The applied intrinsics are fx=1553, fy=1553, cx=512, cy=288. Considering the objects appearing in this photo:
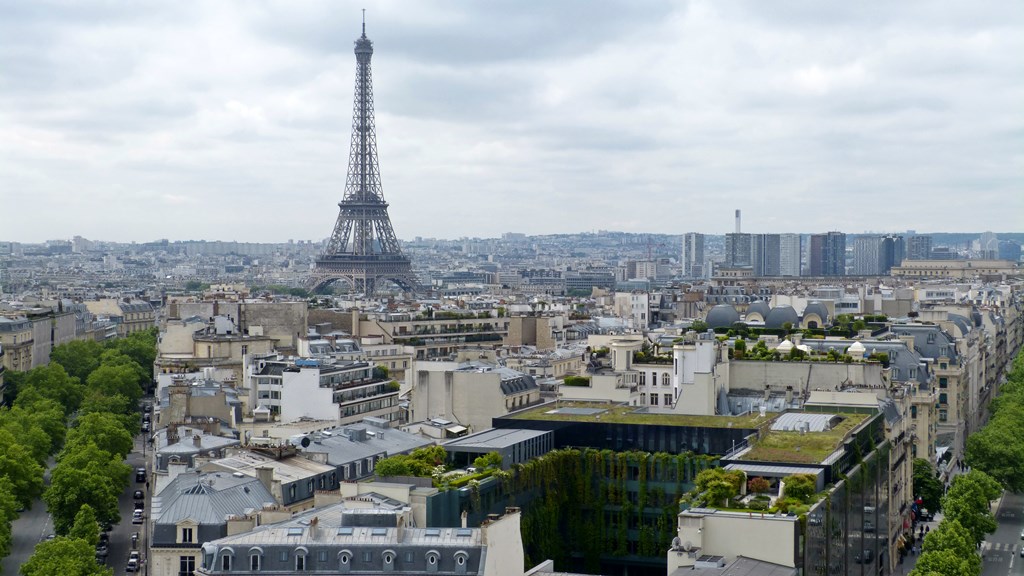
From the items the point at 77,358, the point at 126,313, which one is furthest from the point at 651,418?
the point at 126,313

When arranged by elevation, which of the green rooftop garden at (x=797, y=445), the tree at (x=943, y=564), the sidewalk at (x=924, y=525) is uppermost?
the green rooftop garden at (x=797, y=445)

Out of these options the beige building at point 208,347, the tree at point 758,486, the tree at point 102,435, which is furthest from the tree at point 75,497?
the tree at point 758,486

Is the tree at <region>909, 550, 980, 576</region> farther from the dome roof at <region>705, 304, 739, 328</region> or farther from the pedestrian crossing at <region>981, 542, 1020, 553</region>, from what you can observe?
the dome roof at <region>705, 304, 739, 328</region>

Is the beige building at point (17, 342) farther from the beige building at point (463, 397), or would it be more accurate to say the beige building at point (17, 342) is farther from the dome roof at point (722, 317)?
the beige building at point (463, 397)

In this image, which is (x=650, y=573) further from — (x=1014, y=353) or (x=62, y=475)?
(x=1014, y=353)

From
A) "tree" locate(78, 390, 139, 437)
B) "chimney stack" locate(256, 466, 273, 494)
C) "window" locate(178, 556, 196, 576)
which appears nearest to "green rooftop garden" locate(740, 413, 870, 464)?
"chimney stack" locate(256, 466, 273, 494)

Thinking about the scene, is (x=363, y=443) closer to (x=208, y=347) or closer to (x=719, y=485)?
(x=719, y=485)
